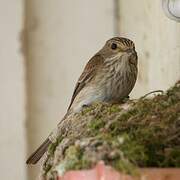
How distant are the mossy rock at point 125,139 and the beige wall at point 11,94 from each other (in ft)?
3.02

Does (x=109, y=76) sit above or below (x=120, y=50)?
below

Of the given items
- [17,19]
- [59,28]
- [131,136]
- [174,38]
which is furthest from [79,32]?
[131,136]

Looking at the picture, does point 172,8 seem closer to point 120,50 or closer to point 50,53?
point 120,50

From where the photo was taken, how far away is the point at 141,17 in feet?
12.0

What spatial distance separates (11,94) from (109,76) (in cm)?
51

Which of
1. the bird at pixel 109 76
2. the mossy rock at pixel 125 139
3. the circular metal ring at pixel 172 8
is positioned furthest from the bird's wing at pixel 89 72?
the mossy rock at pixel 125 139

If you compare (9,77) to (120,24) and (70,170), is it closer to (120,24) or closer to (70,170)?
(120,24)

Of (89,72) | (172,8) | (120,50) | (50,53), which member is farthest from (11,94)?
(172,8)

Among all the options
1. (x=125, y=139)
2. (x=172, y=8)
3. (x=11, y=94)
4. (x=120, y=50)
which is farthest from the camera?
(x=11, y=94)

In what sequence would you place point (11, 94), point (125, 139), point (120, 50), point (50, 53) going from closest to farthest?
point (125, 139)
point (120, 50)
point (11, 94)
point (50, 53)

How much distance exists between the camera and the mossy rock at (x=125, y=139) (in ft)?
6.19

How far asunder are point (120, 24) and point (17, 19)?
21.1 inches

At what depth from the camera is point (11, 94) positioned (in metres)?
3.53

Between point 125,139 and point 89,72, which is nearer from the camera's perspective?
point 125,139
